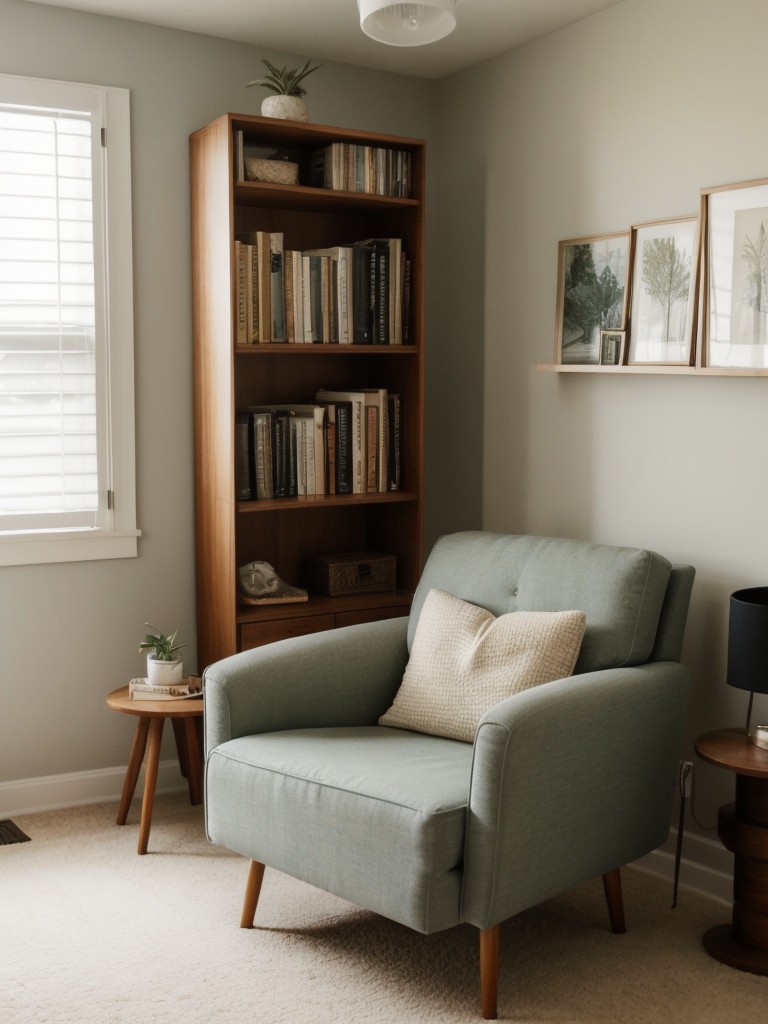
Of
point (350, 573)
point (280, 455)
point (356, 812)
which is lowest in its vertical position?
point (356, 812)

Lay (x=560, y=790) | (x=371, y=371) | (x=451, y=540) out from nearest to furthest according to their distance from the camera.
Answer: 1. (x=560, y=790)
2. (x=451, y=540)
3. (x=371, y=371)

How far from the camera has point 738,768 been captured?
2387 mm

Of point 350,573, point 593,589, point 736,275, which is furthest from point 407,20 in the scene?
point 350,573

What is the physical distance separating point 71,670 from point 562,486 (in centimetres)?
160

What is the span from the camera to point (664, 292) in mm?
2910

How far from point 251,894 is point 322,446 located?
137 cm

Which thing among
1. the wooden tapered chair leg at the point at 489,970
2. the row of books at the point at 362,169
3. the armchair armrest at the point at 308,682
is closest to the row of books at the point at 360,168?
the row of books at the point at 362,169

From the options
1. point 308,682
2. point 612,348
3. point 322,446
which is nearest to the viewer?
point 308,682

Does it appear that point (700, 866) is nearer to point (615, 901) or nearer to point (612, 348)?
point (615, 901)

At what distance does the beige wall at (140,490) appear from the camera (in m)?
3.29

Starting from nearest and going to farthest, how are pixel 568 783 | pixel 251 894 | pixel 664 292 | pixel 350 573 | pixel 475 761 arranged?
pixel 475 761 < pixel 568 783 < pixel 251 894 < pixel 664 292 < pixel 350 573

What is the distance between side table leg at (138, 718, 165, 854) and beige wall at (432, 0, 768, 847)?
1265 mm

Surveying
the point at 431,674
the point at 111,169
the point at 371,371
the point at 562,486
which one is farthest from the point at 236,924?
the point at 111,169

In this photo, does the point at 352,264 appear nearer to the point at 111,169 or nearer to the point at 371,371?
the point at 371,371
